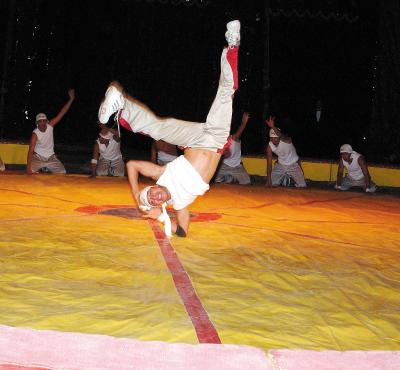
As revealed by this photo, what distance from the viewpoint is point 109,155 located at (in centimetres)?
1016

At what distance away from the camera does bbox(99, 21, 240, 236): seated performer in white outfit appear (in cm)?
505

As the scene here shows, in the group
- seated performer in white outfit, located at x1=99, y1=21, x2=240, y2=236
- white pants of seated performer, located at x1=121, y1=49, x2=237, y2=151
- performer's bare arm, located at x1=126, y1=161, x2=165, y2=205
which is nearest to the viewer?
seated performer in white outfit, located at x1=99, y1=21, x2=240, y2=236

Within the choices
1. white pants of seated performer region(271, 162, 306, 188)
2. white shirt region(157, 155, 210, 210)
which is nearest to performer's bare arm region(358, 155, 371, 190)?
white pants of seated performer region(271, 162, 306, 188)

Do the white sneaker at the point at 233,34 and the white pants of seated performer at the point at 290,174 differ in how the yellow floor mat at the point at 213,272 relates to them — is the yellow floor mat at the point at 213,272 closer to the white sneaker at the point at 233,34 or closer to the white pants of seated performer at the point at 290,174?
the white sneaker at the point at 233,34

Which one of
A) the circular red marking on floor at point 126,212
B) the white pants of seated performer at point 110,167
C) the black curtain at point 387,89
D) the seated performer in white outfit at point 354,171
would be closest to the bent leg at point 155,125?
the circular red marking on floor at point 126,212

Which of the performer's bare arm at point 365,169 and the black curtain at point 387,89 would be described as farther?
the black curtain at point 387,89

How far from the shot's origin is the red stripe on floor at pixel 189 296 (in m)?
2.89

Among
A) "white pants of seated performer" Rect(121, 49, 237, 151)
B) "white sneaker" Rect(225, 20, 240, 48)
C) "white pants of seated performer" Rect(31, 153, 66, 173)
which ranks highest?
"white sneaker" Rect(225, 20, 240, 48)

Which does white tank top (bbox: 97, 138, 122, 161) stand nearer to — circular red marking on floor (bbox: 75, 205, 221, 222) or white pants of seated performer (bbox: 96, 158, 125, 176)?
white pants of seated performer (bbox: 96, 158, 125, 176)

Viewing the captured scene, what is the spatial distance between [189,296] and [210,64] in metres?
10.2

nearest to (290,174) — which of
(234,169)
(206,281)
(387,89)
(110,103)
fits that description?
(234,169)

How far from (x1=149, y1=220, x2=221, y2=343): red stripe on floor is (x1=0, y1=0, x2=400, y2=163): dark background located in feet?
26.8

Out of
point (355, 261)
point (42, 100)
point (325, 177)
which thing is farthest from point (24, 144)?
point (355, 261)

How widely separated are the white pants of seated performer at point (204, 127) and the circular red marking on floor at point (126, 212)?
1191 millimetres
